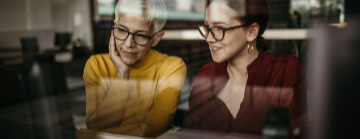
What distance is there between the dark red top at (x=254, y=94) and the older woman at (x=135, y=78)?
0.51ft

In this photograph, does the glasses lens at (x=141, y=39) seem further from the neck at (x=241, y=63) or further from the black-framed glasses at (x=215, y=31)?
the neck at (x=241, y=63)

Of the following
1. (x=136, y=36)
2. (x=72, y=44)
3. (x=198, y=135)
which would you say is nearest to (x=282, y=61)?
(x=198, y=135)

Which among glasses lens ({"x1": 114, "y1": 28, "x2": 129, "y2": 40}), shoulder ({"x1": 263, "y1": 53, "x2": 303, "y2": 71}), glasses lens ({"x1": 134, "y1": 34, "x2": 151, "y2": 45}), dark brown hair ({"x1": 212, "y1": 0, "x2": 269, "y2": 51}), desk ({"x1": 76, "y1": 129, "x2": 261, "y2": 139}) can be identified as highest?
dark brown hair ({"x1": 212, "y1": 0, "x2": 269, "y2": 51})

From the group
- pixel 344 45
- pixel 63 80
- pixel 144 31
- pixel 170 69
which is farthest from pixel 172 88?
pixel 63 80

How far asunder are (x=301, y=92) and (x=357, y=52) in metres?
0.31

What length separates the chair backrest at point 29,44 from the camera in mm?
2885

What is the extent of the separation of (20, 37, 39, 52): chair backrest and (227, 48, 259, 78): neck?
6.40 ft

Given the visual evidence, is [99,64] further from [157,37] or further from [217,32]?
[217,32]

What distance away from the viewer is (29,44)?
2.94m

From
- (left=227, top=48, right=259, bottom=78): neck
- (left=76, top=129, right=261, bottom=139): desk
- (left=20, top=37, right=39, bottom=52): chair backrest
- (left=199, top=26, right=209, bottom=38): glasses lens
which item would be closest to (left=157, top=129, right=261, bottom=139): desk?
(left=76, top=129, right=261, bottom=139): desk

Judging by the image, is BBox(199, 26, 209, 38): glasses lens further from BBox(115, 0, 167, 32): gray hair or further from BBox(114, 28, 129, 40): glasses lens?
BBox(114, 28, 129, 40): glasses lens

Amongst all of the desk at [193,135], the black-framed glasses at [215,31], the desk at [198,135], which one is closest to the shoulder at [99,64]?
the desk at [193,135]

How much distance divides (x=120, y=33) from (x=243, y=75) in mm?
814

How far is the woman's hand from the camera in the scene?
2039mm
